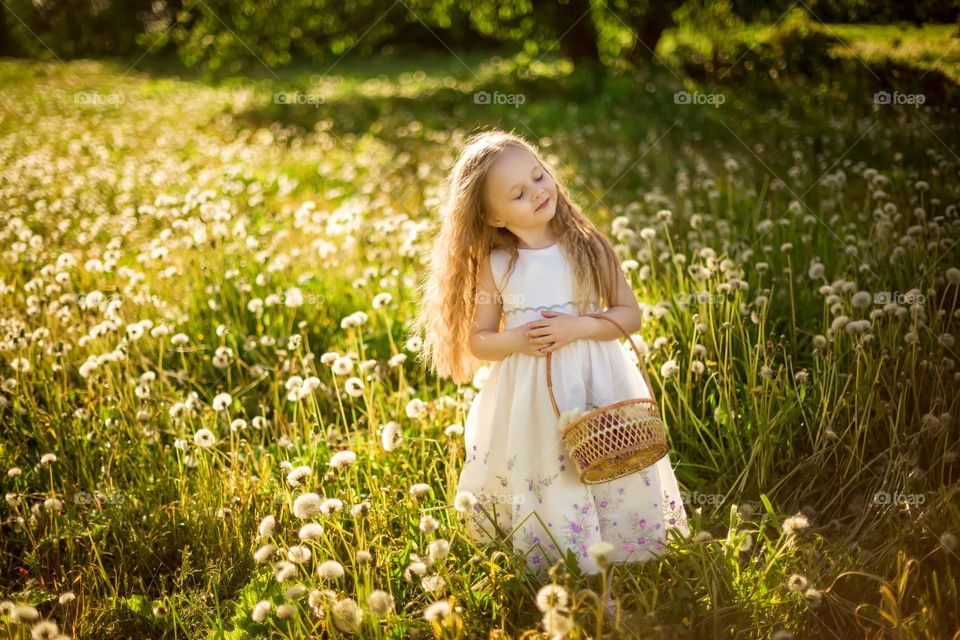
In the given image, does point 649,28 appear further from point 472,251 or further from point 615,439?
point 615,439

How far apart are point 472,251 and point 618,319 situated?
542mm

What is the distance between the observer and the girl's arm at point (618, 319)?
8.06 ft

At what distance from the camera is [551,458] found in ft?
8.04

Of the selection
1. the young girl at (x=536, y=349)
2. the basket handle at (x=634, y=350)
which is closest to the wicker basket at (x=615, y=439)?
the basket handle at (x=634, y=350)

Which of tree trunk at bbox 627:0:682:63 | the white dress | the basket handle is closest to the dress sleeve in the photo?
the white dress

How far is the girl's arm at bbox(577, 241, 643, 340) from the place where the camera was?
246cm

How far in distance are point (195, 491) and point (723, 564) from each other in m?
2.02

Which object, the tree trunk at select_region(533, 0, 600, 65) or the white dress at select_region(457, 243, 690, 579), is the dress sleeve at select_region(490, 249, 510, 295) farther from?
the tree trunk at select_region(533, 0, 600, 65)

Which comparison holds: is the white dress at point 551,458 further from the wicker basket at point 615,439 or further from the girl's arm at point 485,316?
the wicker basket at point 615,439

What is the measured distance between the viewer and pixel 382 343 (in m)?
4.11

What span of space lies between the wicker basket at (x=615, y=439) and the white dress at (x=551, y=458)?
0.86ft

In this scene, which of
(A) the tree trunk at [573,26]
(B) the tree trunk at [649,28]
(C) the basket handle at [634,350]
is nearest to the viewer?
(C) the basket handle at [634,350]

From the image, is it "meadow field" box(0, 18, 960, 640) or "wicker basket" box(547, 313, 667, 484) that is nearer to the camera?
"wicker basket" box(547, 313, 667, 484)

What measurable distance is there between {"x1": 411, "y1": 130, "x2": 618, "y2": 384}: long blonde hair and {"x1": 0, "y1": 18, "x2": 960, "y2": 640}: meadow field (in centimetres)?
30
